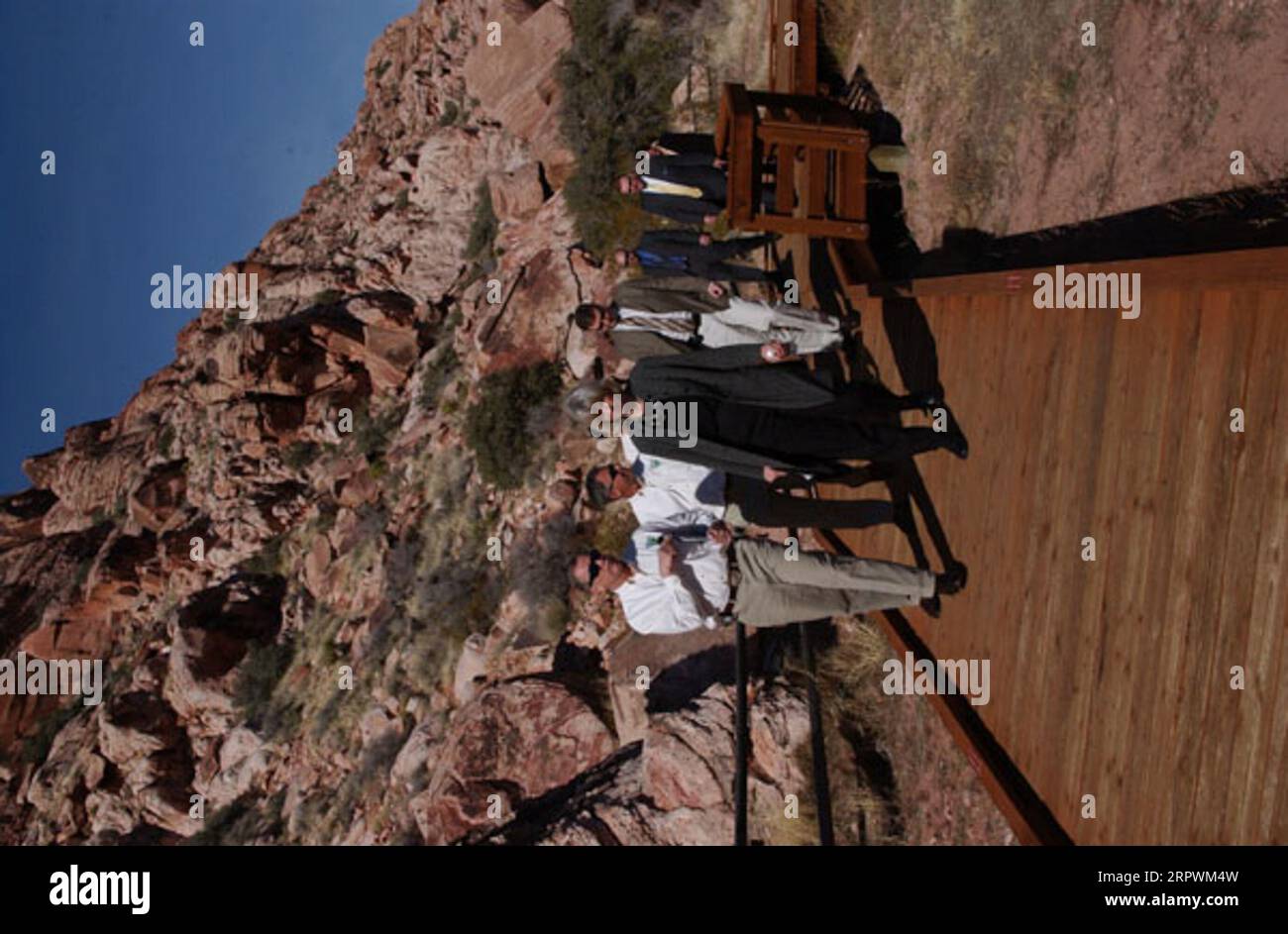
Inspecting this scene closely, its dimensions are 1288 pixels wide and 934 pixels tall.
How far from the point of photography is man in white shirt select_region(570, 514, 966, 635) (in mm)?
5883

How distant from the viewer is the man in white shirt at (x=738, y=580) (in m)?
5.88

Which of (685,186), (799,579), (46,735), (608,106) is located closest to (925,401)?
(799,579)

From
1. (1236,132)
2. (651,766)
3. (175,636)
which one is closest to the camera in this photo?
(1236,132)

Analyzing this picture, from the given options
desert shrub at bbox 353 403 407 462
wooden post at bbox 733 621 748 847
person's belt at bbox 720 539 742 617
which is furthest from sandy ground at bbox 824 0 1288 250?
desert shrub at bbox 353 403 407 462

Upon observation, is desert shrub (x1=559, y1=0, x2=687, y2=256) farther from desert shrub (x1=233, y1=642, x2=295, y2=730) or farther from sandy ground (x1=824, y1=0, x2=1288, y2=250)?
desert shrub (x1=233, y1=642, x2=295, y2=730)

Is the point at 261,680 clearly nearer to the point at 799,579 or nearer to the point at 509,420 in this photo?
the point at 509,420

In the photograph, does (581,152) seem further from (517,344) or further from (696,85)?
(517,344)

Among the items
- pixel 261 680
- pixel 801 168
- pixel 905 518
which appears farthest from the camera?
pixel 261 680

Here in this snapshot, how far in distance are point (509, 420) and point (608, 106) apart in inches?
262

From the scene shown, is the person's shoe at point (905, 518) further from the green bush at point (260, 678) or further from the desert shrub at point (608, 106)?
the green bush at point (260, 678)

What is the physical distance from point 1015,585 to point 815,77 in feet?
24.9

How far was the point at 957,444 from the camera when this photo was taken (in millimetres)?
6254
